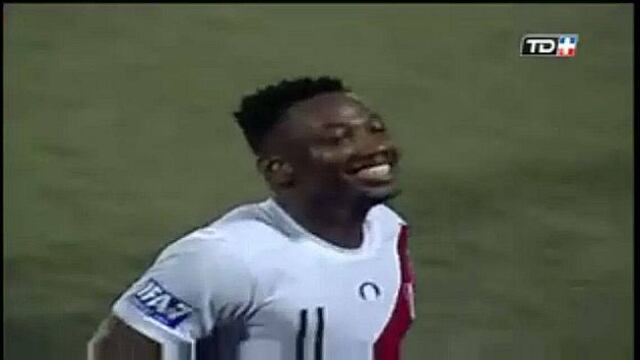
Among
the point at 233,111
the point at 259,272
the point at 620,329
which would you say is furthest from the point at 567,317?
the point at 259,272

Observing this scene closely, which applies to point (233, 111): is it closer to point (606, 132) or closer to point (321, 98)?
point (321, 98)

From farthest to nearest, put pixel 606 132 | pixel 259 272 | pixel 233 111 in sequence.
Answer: pixel 606 132
pixel 233 111
pixel 259 272

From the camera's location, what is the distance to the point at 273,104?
3.74 meters

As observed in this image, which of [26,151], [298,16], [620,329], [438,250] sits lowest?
[620,329]

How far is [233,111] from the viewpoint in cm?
442

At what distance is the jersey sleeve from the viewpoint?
3562 millimetres

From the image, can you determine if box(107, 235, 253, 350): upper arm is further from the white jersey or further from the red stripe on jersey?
the red stripe on jersey

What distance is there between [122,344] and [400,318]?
621 mm

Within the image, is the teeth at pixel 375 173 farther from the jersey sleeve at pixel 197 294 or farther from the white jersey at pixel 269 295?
the jersey sleeve at pixel 197 294

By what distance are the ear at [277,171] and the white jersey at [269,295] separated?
71 mm

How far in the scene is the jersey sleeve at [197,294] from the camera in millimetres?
3562

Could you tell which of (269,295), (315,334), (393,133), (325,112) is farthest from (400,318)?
(393,133)

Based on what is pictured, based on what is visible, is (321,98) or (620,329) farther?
(620,329)

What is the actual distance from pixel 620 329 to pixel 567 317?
18cm
